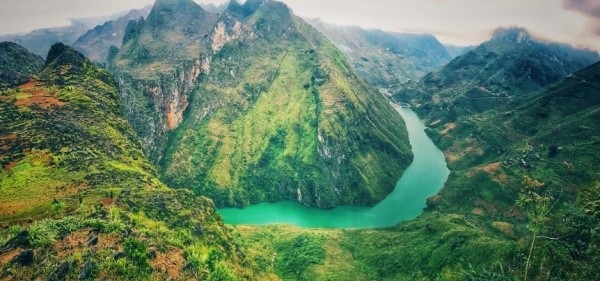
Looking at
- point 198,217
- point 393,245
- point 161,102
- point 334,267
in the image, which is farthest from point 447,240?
point 161,102

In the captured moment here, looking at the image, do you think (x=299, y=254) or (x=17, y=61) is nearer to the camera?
(x=299, y=254)

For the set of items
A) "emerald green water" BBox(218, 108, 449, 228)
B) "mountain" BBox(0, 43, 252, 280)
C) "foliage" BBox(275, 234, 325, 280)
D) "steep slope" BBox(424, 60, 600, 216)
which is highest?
"mountain" BBox(0, 43, 252, 280)

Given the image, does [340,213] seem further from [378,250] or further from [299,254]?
[299,254]

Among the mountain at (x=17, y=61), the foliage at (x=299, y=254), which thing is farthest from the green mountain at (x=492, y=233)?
the mountain at (x=17, y=61)

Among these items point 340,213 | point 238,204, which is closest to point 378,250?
point 340,213

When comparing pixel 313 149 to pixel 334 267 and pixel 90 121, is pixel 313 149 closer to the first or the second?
pixel 334 267

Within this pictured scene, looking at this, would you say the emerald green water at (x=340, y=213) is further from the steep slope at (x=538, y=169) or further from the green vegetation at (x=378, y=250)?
the green vegetation at (x=378, y=250)

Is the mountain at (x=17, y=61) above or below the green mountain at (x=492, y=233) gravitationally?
above

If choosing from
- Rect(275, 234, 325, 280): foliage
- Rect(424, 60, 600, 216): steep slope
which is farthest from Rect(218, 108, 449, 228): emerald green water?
Rect(275, 234, 325, 280): foliage

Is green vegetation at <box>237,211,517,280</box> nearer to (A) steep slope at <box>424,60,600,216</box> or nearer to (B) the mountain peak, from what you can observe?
(A) steep slope at <box>424,60,600,216</box>
